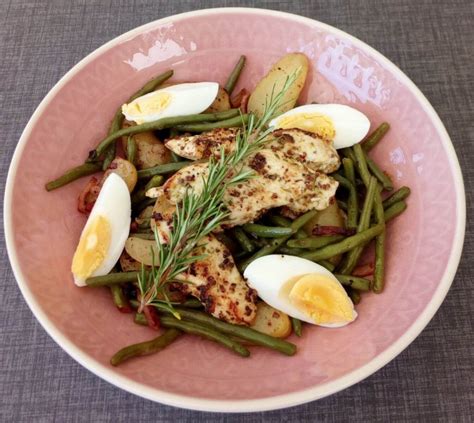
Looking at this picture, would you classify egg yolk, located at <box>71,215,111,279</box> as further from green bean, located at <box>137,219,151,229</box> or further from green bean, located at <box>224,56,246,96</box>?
green bean, located at <box>224,56,246,96</box>

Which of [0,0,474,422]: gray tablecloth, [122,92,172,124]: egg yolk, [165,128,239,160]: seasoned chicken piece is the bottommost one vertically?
[0,0,474,422]: gray tablecloth

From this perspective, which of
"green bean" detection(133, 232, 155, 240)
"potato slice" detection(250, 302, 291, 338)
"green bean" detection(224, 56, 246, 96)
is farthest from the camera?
"green bean" detection(224, 56, 246, 96)

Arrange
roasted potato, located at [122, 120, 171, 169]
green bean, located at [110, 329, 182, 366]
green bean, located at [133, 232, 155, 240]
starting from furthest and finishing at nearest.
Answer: roasted potato, located at [122, 120, 171, 169]
green bean, located at [133, 232, 155, 240]
green bean, located at [110, 329, 182, 366]

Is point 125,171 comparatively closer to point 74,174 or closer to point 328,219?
point 74,174

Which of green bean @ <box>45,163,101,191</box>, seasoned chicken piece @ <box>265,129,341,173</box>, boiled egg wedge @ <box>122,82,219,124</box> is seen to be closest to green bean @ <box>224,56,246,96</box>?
boiled egg wedge @ <box>122,82,219,124</box>

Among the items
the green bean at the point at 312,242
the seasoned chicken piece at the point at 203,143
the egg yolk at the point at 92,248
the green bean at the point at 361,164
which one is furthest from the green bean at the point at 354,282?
the egg yolk at the point at 92,248

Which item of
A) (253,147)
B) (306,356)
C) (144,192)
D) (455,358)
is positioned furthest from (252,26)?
(455,358)

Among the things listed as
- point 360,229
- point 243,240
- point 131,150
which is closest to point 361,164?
A: point 360,229
